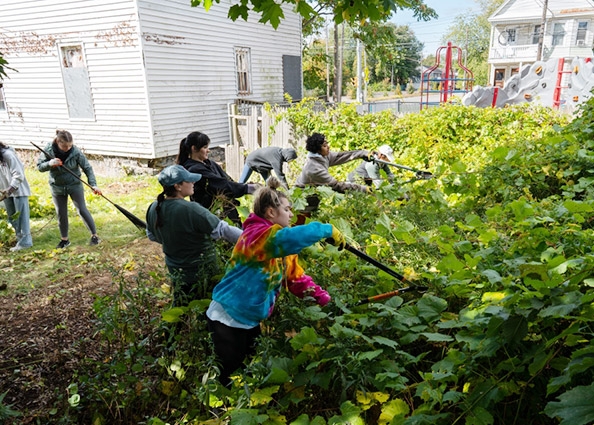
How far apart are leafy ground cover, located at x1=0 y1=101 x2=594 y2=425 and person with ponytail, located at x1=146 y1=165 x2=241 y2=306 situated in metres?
0.28

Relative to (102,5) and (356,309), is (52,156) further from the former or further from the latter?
(102,5)

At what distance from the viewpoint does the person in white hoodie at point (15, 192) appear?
6.17 meters

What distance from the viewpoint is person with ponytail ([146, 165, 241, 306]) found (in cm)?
292

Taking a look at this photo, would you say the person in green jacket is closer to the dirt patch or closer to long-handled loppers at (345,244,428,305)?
the dirt patch

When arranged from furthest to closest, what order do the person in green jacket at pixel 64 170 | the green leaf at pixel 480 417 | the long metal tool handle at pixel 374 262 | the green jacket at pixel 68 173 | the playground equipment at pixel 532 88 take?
1. the playground equipment at pixel 532 88
2. the green jacket at pixel 68 173
3. the person in green jacket at pixel 64 170
4. the long metal tool handle at pixel 374 262
5. the green leaf at pixel 480 417

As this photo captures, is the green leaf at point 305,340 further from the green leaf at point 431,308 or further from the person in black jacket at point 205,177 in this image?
the person in black jacket at point 205,177

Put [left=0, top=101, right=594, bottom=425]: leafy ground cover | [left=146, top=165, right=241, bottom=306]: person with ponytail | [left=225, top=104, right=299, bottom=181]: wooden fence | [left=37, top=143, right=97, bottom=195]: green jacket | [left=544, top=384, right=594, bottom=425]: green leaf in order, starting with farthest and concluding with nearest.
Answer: [left=225, top=104, right=299, bottom=181]: wooden fence, [left=37, top=143, right=97, bottom=195]: green jacket, [left=146, top=165, right=241, bottom=306]: person with ponytail, [left=0, top=101, right=594, bottom=425]: leafy ground cover, [left=544, top=384, right=594, bottom=425]: green leaf

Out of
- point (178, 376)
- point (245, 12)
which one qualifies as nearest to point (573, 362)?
point (178, 376)

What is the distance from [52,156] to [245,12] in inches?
150

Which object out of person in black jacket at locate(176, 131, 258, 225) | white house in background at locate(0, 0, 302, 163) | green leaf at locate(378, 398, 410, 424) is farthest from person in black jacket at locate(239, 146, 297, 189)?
white house in background at locate(0, 0, 302, 163)

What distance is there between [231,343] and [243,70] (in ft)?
46.8

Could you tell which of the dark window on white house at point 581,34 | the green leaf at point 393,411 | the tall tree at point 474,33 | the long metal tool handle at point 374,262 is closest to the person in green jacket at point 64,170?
the long metal tool handle at point 374,262

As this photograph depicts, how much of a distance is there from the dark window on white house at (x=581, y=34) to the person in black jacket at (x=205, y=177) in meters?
42.0

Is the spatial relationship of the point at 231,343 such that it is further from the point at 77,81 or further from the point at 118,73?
the point at 77,81
